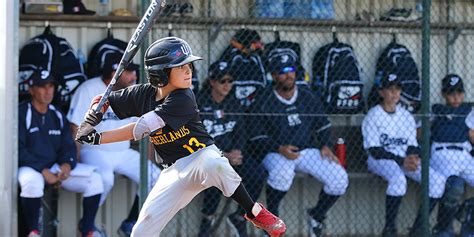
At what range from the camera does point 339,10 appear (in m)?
9.84

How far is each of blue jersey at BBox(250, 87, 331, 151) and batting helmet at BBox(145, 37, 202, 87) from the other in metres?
2.79

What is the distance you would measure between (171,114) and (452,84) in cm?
428

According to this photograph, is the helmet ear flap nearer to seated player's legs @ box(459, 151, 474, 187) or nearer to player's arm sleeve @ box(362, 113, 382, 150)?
player's arm sleeve @ box(362, 113, 382, 150)

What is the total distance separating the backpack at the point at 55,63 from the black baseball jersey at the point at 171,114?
249 cm

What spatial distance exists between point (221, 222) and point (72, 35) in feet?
6.88

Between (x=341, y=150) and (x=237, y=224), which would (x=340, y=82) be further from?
(x=237, y=224)

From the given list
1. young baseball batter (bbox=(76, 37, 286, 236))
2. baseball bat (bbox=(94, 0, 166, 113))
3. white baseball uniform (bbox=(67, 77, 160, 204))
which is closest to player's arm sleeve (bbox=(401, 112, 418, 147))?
white baseball uniform (bbox=(67, 77, 160, 204))

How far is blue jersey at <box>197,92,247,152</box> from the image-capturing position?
8.95 meters

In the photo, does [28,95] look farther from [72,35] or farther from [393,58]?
[393,58]

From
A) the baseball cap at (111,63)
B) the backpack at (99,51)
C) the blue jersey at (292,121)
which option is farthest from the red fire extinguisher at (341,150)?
the backpack at (99,51)

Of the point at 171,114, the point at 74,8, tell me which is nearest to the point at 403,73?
the point at 74,8

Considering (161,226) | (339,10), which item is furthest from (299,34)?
(161,226)

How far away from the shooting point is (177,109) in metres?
6.14

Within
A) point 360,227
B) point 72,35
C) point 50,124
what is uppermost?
point 72,35
